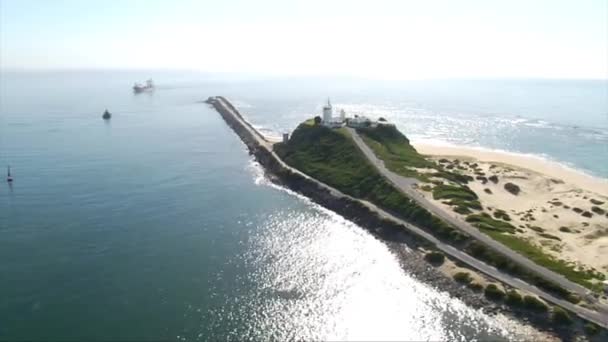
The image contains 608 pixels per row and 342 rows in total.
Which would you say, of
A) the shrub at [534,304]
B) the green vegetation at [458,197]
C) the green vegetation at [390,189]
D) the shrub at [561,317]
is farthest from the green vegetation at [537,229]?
the shrub at [561,317]

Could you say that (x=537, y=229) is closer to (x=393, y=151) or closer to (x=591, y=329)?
(x=591, y=329)

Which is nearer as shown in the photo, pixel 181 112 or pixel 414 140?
pixel 414 140

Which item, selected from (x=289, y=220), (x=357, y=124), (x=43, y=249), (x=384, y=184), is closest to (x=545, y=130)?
(x=357, y=124)

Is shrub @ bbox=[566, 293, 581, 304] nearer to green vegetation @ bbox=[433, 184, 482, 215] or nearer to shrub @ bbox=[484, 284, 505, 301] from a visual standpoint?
shrub @ bbox=[484, 284, 505, 301]

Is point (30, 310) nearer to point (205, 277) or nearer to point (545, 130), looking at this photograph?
point (205, 277)

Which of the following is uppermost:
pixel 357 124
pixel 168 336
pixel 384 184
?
pixel 357 124

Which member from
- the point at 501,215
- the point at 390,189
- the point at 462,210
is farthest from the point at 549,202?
the point at 390,189
